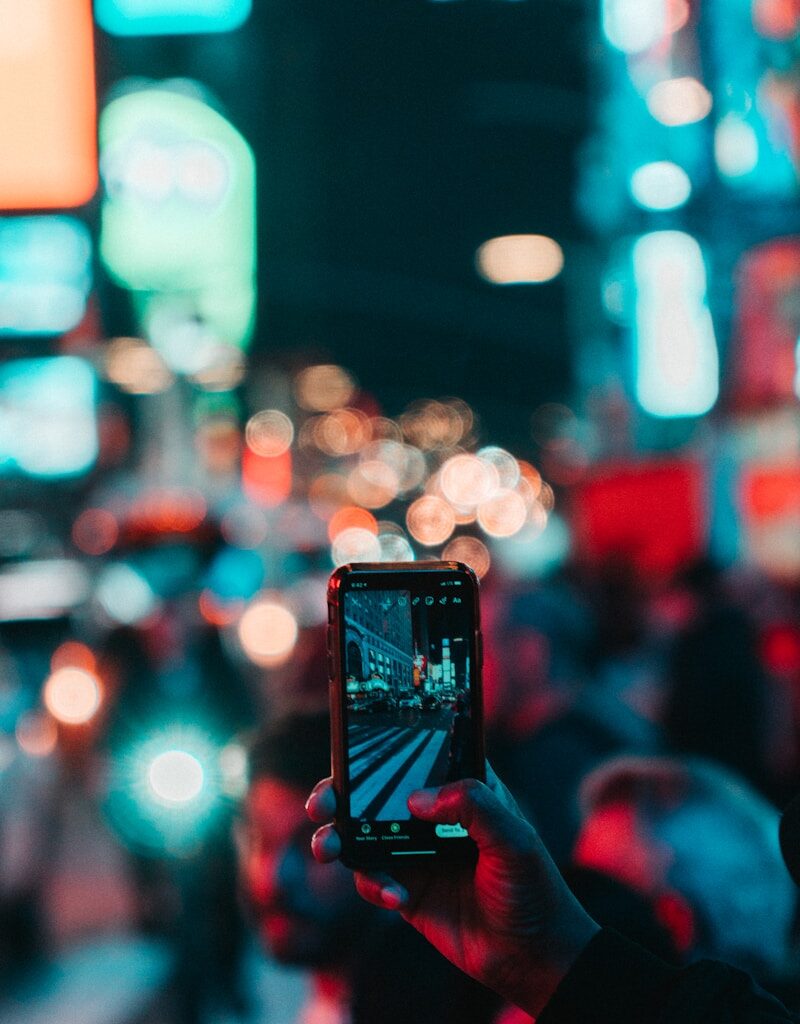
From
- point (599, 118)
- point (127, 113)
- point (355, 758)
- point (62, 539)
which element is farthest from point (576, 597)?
point (62, 539)

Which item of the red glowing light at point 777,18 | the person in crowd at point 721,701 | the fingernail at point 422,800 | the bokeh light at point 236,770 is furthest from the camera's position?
the red glowing light at point 777,18

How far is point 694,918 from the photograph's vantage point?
298cm

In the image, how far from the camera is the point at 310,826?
3373 mm

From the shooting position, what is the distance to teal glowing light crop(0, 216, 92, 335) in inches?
347

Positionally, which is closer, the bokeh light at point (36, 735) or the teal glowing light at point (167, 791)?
the teal glowing light at point (167, 791)

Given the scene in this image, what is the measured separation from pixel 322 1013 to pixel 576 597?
37.9 feet

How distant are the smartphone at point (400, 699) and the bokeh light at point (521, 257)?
25189 mm

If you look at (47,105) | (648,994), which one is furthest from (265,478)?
(648,994)

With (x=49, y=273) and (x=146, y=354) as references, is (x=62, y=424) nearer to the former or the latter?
→ (x=49, y=273)

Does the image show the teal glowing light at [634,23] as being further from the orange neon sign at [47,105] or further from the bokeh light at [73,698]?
the bokeh light at [73,698]

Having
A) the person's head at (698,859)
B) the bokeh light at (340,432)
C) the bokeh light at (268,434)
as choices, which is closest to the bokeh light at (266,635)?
the person's head at (698,859)

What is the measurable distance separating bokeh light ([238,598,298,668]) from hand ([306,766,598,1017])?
18.2 metres

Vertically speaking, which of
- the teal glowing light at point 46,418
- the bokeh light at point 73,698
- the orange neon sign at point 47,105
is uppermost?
the orange neon sign at point 47,105

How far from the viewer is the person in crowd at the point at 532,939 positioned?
1843mm
